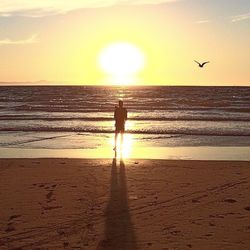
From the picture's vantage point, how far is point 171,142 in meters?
19.1

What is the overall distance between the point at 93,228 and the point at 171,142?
12.6 m

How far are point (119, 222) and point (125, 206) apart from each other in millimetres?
918

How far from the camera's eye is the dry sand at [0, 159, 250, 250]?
20.8 feet

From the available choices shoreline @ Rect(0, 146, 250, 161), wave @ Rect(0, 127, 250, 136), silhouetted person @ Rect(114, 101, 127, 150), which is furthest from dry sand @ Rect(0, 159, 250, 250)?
wave @ Rect(0, 127, 250, 136)

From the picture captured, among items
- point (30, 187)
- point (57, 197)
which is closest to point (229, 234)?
point (57, 197)

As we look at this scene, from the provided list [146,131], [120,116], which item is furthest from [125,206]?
[146,131]

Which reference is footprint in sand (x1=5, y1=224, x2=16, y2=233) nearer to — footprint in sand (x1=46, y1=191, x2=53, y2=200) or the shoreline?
footprint in sand (x1=46, y1=191, x2=53, y2=200)

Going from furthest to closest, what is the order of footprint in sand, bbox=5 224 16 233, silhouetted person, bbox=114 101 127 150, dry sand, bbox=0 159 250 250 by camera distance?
silhouetted person, bbox=114 101 127 150 < footprint in sand, bbox=5 224 16 233 < dry sand, bbox=0 159 250 250

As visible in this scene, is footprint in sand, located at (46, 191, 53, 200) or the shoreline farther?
the shoreline

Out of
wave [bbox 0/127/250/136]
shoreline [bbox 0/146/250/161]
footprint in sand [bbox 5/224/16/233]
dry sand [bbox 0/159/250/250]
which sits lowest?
footprint in sand [bbox 5/224/16/233]

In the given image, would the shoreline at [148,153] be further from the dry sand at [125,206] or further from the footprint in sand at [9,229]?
the footprint in sand at [9,229]

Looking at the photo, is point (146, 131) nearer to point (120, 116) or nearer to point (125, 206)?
point (120, 116)

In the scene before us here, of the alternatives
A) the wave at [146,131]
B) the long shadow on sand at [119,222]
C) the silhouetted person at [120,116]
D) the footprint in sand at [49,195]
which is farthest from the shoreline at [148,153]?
the footprint in sand at [49,195]

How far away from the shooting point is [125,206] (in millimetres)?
7984
